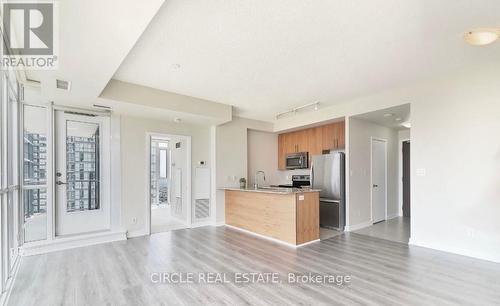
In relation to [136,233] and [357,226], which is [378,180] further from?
[136,233]

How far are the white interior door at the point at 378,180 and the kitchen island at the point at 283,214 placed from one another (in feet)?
7.14

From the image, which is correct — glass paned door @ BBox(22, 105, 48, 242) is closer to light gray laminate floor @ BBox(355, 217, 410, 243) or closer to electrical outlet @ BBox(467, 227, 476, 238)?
light gray laminate floor @ BBox(355, 217, 410, 243)

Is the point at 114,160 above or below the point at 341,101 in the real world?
below

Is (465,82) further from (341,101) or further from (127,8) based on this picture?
(127,8)

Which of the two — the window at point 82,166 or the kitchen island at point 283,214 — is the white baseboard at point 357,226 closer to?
the kitchen island at point 283,214

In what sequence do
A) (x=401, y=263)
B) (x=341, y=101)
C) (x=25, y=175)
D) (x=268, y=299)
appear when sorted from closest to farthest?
(x=268, y=299) < (x=401, y=263) < (x=25, y=175) < (x=341, y=101)

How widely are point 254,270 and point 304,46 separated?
2771 mm

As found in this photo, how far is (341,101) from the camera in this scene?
4.96 meters

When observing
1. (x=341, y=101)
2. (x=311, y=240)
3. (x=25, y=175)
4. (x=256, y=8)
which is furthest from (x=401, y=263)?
(x=25, y=175)

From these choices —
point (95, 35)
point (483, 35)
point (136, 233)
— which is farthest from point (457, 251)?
point (136, 233)

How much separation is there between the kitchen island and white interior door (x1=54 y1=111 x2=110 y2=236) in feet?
8.91

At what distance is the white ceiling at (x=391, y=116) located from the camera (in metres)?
4.57

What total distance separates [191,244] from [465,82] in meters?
4.94

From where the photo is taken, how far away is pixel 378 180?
6.01 metres
